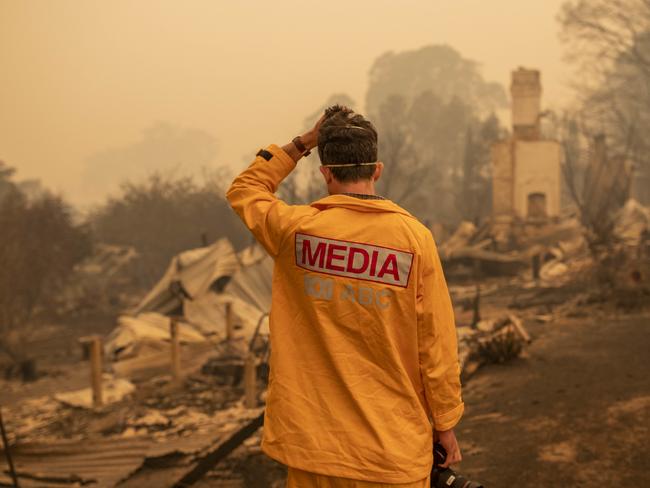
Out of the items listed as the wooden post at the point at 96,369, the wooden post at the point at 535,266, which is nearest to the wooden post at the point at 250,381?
the wooden post at the point at 96,369

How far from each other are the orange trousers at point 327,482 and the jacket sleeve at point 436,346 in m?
0.21

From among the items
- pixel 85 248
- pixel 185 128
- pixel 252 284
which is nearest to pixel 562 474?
pixel 252 284

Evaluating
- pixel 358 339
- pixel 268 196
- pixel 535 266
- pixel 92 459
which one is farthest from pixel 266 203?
pixel 535 266

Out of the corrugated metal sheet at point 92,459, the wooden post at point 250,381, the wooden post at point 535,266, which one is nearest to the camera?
the corrugated metal sheet at point 92,459

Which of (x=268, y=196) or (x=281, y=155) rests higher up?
(x=281, y=155)

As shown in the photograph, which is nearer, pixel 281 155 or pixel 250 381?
pixel 281 155

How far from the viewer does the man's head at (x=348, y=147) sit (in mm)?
2010

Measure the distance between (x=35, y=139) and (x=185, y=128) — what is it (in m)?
15.7

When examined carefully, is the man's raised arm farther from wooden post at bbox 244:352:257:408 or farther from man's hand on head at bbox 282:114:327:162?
wooden post at bbox 244:352:257:408

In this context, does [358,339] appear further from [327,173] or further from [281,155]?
[281,155]

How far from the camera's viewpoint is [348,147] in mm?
2012

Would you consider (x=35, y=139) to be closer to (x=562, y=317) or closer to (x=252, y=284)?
(x=252, y=284)

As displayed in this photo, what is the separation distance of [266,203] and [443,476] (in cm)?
111

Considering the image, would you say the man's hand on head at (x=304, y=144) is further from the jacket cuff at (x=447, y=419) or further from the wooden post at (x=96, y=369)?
the wooden post at (x=96, y=369)
